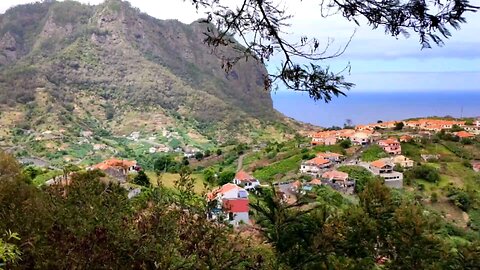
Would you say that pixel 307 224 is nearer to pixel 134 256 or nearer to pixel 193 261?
pixel 193 261

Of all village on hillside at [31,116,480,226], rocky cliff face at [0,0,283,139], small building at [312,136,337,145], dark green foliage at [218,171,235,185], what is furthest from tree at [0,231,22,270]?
rocky cliff face at [0,0,283,139]

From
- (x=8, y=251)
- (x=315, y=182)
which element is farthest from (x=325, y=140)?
(x=8, y=251)

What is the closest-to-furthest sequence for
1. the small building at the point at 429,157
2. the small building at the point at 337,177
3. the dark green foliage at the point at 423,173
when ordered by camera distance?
the small building at the point at 337,177, the dark green foliage at the point at 423,173, the small building at the point at 429,157

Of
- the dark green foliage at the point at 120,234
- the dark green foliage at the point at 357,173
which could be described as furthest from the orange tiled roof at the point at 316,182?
the dark green foliage at the point at 120,234

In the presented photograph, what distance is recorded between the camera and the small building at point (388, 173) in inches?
1121

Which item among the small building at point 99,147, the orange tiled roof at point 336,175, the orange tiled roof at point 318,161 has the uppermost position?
the orange tiled roof at point 318,161

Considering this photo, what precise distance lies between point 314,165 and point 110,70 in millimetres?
50388

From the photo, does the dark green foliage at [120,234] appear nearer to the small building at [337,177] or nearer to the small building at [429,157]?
the small building at [337,177]

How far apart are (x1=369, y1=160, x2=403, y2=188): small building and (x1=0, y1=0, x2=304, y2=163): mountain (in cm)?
2120

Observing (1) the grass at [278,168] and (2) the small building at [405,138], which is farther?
(2) the small building at [405,138]

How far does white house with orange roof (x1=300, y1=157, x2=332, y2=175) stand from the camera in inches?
1216

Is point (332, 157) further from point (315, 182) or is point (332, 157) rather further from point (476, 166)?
point (476, 166)

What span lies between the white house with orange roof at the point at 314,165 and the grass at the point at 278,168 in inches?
38.6

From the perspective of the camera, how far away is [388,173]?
28969mm
